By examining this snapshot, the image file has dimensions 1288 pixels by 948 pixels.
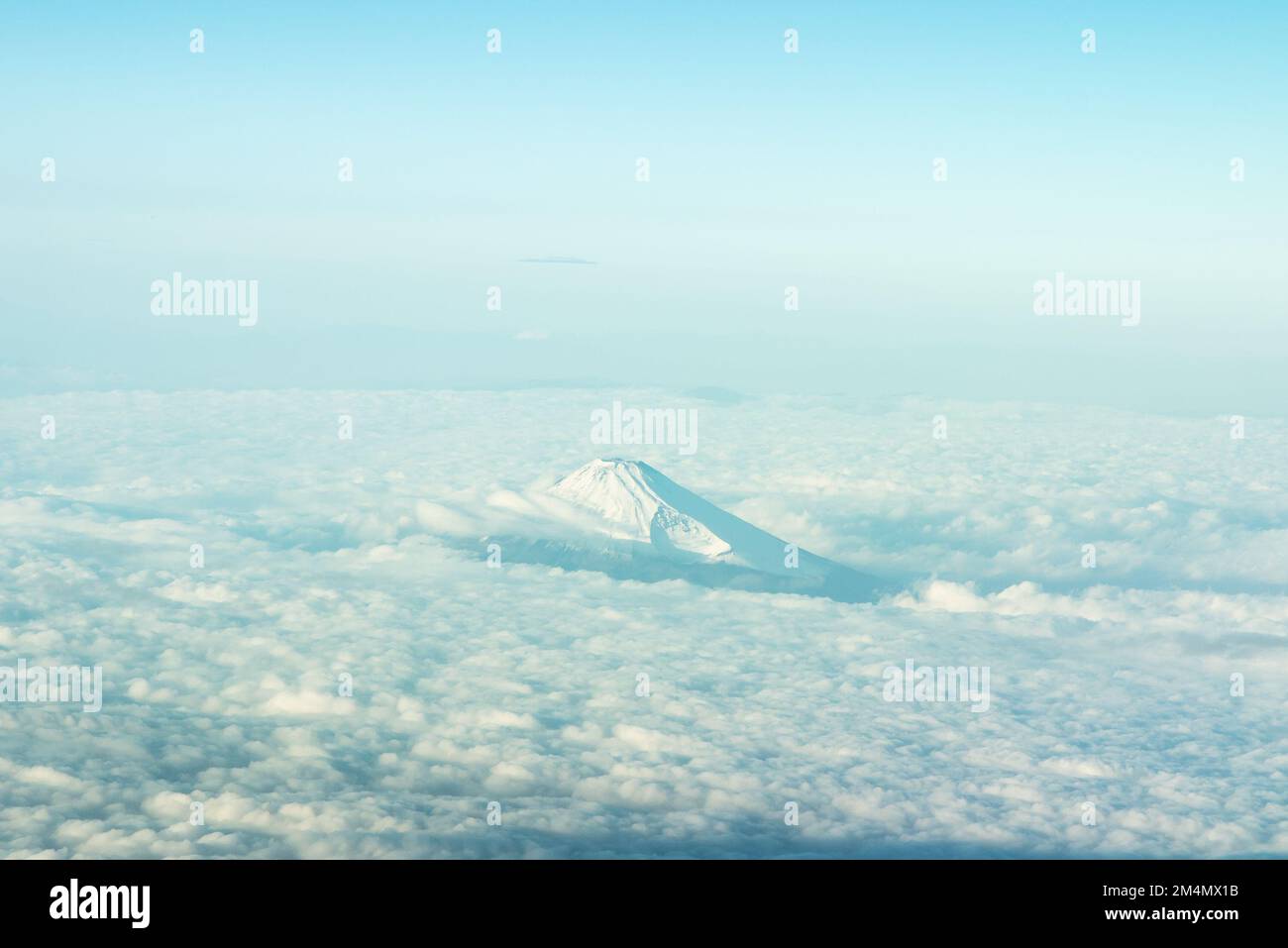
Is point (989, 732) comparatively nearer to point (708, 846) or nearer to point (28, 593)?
point (708, 846)

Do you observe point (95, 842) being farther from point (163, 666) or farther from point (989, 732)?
point (989, 732)

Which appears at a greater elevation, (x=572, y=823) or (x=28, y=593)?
(x=28, y=593)

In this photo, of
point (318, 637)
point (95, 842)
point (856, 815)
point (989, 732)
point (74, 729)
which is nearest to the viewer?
point (95, 842)

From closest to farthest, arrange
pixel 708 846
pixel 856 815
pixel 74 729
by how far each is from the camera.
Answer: pixel 708 846 → pixel 856 815 → pixel 74 729

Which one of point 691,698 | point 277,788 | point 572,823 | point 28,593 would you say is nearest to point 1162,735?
point 691,698

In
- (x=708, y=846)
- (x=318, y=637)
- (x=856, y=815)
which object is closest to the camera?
(x=708, y=846)

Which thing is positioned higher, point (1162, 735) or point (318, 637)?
point (318, 637)

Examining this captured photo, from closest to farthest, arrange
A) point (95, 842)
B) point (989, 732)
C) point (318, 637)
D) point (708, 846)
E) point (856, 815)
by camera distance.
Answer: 1. point (95, 842)
2. point (708, 846)
3. point (856, 815)
4. point (989, 732)
5. point (318, 637)

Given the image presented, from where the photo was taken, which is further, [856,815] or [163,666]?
[163,666]

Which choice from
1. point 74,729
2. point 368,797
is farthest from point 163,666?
point 368,797
